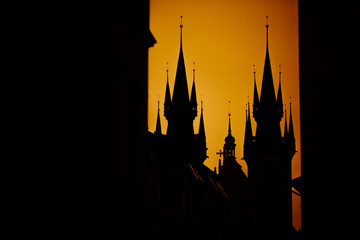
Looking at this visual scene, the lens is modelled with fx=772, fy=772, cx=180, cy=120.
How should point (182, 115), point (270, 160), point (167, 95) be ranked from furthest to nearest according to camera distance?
point (270, 160) < point (167, 95) < point (182, 115)

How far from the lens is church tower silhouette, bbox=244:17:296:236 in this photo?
86750mm

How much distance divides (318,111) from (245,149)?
8112 cm

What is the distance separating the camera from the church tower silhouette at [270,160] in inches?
3415

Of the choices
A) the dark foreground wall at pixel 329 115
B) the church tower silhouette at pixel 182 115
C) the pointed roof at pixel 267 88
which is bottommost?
the dark foreground wall at pixel 329 115

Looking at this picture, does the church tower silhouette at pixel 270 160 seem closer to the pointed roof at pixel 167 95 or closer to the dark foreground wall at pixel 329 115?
the pointed roof at pixel 167 95

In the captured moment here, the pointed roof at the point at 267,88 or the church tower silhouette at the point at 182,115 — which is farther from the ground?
the pointed roof at the point at 267,88

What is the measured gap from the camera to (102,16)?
1003 cm

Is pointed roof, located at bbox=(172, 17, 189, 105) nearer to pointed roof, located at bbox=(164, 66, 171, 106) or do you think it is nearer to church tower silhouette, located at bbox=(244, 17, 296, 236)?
pointed roof, located at bbox=(164, 66, 171, 106)

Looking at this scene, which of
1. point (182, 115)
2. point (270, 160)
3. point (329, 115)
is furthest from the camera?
point (270, 160)

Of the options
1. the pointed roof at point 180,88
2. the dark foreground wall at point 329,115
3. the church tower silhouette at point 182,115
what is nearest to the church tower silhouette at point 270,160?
the church tower silhouette at point 182,115

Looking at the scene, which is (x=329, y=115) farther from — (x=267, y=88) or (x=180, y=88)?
(x=267, y=88)

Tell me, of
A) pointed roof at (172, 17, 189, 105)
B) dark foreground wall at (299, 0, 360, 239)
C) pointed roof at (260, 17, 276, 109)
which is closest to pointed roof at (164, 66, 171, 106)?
pointed roof at (172, 17, 189, 105)

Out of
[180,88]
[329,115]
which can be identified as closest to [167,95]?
[180,88]

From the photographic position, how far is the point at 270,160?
88.1 metres
